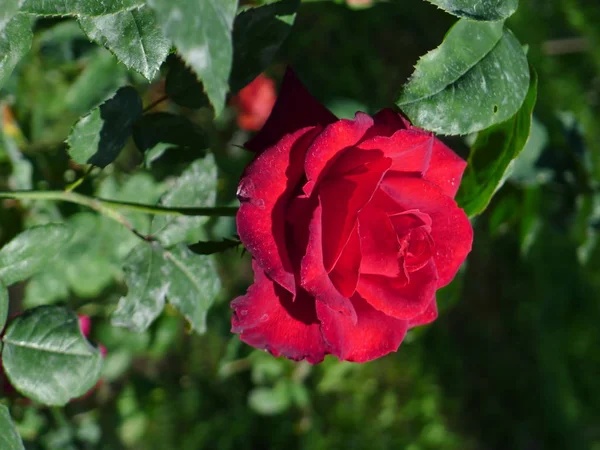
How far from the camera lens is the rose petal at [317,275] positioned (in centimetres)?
54

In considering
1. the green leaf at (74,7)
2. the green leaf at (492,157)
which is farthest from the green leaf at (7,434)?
the green leaf at (492,157)

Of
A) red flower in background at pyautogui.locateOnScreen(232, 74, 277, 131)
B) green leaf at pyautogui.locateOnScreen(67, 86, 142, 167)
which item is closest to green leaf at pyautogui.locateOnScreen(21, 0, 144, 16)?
green leaf at pyautogui.locateOnScreen(67, 86, 142, 167)

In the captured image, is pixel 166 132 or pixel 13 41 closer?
pixel 13 41

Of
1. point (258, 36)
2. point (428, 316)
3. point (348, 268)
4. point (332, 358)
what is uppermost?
point (258, 36)

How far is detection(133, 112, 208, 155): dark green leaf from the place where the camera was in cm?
Result: 76

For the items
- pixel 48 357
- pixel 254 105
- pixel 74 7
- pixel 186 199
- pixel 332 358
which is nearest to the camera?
pixel 74 7

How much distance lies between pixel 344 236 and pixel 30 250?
35 cm

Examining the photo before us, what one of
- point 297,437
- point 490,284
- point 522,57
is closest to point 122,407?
point 297,437

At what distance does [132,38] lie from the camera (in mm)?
578

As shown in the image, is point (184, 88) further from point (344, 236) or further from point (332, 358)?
point (332, 358)

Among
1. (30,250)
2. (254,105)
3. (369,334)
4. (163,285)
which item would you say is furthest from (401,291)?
(254,105)

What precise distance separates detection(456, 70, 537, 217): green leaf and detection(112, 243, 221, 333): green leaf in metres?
0.31

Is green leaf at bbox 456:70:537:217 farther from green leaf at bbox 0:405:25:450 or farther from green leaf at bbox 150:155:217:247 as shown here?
green leaf at bbox 0:405:25:450

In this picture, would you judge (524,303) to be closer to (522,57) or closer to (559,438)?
(559,438)
